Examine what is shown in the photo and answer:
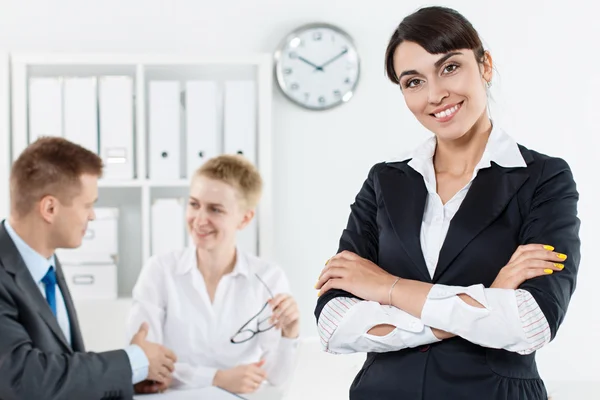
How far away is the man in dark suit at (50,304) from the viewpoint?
187cm

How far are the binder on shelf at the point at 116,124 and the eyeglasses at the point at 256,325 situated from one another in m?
1.12

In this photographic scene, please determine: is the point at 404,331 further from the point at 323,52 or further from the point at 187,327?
the point at 323,52

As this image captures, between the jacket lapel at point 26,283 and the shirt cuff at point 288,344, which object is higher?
the jacket lapel at point 26,283

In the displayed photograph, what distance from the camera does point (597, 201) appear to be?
3793 mm

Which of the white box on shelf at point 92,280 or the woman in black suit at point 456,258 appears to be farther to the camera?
the white box on shelf at point 92,280

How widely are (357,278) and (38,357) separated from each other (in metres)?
0.89

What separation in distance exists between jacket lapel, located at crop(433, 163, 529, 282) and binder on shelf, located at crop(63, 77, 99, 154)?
7.75ft

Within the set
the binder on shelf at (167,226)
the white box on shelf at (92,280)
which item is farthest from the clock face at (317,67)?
the white box on shelf at (92,280)

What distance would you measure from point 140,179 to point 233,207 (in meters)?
0.84

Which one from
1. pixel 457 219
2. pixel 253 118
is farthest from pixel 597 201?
pixel 457 219

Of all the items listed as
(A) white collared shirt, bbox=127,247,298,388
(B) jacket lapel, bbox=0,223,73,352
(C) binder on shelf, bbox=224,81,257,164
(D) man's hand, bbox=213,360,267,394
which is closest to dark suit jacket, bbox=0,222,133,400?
(B) jacket lapel, bbox=0,223,73,352

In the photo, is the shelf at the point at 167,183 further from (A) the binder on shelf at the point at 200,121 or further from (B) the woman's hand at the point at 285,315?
(B) the woman's hand at the point at 285,315

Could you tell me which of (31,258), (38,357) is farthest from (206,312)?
(38,357)

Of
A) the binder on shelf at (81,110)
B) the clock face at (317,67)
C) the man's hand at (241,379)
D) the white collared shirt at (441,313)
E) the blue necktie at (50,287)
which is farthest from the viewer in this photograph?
the clock face at (317,67)
